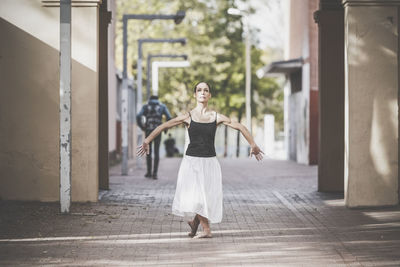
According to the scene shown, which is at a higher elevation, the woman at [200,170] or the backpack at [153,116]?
the backpack at [153,116]

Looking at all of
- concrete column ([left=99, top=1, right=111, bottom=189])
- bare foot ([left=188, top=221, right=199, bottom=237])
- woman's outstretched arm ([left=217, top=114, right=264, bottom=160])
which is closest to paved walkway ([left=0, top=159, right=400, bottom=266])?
bare foot ([left=188, top=221, right=199, bottom=237])

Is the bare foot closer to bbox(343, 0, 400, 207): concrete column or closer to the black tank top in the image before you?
the black tank top

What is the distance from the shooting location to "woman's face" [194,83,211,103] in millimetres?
9180

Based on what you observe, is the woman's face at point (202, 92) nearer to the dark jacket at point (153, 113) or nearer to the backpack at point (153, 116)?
the dark jacket at point (153, 113)

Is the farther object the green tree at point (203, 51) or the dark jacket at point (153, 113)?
the green tree at point (203, 51)

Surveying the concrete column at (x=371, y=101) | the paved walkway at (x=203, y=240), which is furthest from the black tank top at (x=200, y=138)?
the concrete column at (x=371, y=101)

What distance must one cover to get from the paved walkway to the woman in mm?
328

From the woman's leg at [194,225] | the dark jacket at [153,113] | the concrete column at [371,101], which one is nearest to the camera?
the woman's leg at [194,225]

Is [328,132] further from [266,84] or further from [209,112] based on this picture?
[266,84]

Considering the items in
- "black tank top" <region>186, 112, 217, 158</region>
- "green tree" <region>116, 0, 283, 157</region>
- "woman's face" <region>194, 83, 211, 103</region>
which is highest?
"green tree" <region>116, 0, 283, 157</region>

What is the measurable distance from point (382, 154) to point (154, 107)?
24.6 ft

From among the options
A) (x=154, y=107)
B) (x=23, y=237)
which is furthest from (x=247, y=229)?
(x=154, y=107)

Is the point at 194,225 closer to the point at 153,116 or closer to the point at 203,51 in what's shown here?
the point at 153,116

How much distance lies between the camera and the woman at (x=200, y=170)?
9.17 meters
